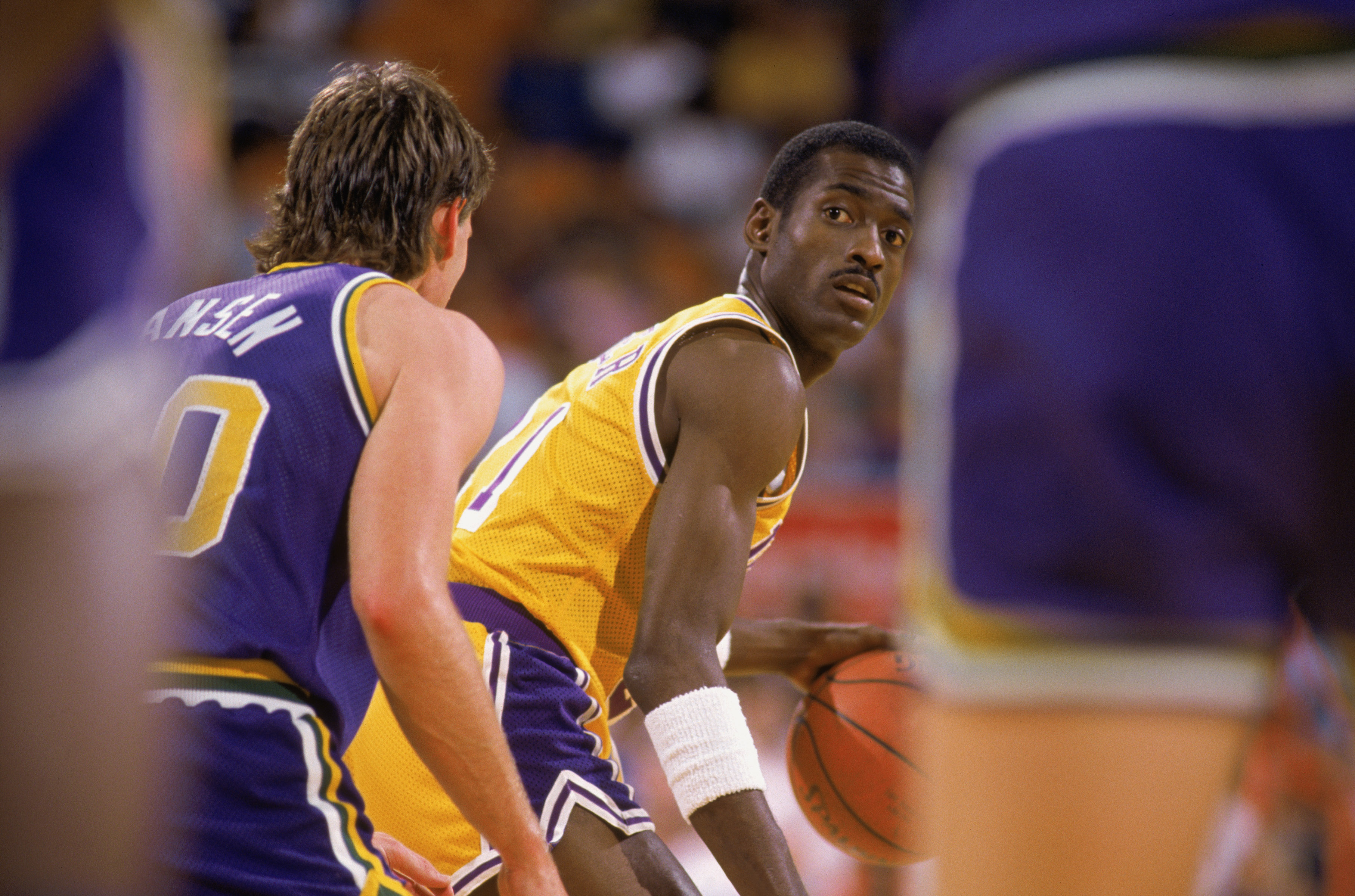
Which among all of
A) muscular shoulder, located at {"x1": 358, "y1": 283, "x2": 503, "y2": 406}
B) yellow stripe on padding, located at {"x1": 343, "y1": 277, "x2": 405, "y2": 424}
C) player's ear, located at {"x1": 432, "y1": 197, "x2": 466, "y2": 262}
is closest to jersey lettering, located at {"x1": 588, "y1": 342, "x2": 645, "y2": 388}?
player's ear, located at {"x1": 432, "y1": 197, "x2": 466, "y2": 262}

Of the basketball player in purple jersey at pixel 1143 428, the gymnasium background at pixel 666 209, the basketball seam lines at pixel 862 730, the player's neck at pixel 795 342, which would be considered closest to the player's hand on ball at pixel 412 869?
the basketball seam lines at pixel 862 730

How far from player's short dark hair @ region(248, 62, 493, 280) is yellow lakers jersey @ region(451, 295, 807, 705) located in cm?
57

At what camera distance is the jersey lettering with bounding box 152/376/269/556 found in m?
2.24

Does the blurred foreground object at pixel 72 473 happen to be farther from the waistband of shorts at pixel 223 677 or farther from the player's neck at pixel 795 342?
the player's neck at pixel 795 342

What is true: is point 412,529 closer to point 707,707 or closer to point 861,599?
point 707,707

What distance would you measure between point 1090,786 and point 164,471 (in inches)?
66.8

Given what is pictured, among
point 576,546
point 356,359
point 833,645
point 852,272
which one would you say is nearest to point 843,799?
point 833,645

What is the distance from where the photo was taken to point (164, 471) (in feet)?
7.48

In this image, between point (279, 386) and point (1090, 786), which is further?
point (279, 386)

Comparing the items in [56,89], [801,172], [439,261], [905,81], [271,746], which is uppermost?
[801,172]

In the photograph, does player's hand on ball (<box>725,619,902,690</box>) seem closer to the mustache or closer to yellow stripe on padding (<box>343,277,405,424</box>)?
the mustache

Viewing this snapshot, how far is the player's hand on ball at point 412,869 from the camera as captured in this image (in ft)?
9.13

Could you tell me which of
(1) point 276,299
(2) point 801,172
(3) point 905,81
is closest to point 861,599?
(2) point 801,172

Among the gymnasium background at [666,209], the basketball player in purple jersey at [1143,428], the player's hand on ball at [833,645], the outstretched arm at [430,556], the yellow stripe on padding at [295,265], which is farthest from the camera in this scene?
the gymnasium background at [666,209]
